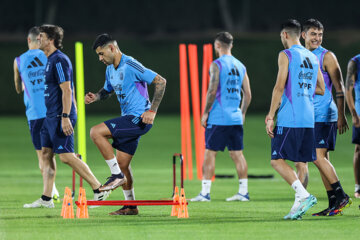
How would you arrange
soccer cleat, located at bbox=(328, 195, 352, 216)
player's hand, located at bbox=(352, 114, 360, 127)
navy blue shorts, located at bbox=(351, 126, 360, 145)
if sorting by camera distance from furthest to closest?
navy blue shorts, located at bbox=(351, 126, 360, 145), player's hand, located at bbox=(352, 114, 360, 127), soccer cleat, located at bbox=(328, 195, 352, 216)

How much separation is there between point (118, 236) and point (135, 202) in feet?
3.38

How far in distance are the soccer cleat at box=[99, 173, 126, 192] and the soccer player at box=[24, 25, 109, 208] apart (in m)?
0.42

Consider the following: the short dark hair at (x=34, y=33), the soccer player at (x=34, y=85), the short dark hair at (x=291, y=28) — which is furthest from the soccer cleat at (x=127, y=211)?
Result: the short dark hair at (x=34, y=33)

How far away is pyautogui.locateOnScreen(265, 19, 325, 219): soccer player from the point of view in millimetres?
8766

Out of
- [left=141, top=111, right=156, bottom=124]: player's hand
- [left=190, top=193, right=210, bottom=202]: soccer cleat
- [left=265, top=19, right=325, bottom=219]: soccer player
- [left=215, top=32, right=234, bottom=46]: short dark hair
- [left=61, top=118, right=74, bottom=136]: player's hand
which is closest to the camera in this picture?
[left=265, top=19, right=325, bottom=219]: soccer player

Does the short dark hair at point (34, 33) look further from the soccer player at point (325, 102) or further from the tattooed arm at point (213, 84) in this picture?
the soccer player at point (325, 102)

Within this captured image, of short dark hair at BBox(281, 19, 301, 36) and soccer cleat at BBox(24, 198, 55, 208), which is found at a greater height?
short dark hair at BBox(281, 19, 301, 36)

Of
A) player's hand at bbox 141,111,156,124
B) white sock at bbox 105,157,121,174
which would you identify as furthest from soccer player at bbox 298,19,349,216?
white sock at bbox 105,157,121,174

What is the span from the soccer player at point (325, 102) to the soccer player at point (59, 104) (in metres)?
2.70

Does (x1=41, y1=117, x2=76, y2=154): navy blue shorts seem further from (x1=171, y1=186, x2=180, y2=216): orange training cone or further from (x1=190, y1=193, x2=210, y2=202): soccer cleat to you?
(x1=190, y1=193, x2=210, y2=202): soccer cleat

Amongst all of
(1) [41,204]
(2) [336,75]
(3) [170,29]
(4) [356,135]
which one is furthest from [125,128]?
(3) [170,29]

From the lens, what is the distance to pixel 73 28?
1766 inches

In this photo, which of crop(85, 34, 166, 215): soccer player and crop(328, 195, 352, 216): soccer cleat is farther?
crop(328, 195, 352, 216): soccer cleat

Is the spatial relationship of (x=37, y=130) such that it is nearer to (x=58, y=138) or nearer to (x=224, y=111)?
(x=58, y=138)
